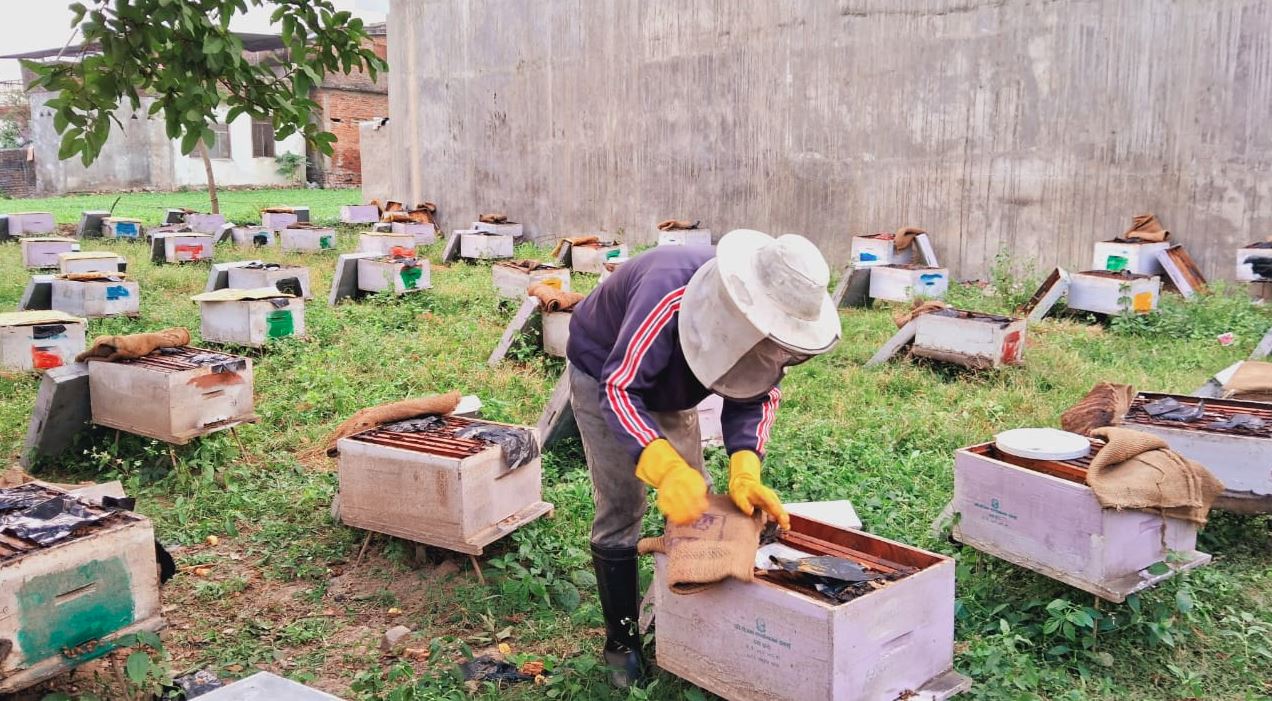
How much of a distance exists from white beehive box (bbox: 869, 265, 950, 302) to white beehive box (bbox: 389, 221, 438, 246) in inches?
368

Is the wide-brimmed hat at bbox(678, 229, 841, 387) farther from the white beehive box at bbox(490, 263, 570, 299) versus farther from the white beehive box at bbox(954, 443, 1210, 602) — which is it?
the white beehive box at bbox(490, 263, 570, 299)

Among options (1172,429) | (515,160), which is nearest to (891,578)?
(1172,429)

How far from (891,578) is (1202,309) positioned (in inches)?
305

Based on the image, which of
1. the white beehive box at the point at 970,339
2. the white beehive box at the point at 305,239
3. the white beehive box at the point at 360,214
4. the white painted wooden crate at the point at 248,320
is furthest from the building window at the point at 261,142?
the white beehive box at the point at 970,339

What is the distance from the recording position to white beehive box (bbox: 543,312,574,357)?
823cm

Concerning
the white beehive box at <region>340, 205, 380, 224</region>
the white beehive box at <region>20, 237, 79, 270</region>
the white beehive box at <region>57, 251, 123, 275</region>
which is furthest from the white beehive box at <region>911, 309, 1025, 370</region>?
the white beehive box at <region>340, 205, 380, 224</region>

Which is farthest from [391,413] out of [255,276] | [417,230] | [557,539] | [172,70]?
[417,230]

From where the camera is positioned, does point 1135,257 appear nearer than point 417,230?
Yes

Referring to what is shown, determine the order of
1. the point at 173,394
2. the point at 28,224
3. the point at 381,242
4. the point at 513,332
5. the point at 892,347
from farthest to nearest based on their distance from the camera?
the point at 28,224, the point at 381,242, the point at 892,347, the point at 513,332, the point at 173,394

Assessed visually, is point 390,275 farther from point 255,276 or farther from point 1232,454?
point 1232,454

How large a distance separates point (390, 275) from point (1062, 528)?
8322 mm

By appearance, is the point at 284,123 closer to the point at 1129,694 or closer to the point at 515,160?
the point at 1129,694

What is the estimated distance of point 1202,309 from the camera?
9805 millimetres

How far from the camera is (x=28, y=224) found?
17.6 m
